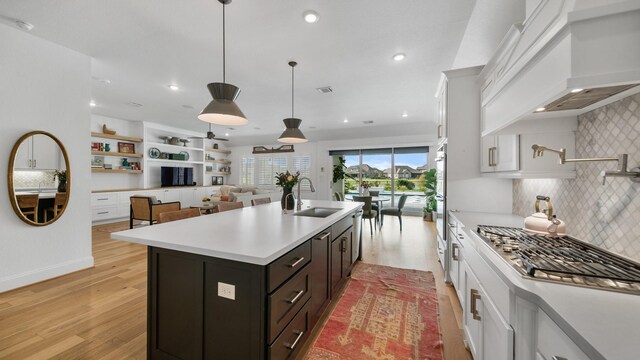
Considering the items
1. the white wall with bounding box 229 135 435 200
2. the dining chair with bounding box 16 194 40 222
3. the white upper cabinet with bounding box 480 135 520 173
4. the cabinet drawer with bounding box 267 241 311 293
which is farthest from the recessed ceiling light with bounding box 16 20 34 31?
the white wall with bounding box 229 135 435 200

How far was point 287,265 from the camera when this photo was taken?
1396 mm

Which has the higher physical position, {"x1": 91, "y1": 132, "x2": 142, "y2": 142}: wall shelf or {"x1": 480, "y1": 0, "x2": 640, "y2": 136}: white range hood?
{"x1": 91, "y1": 132, "x2": 142, "y2": 142}: wall shelf

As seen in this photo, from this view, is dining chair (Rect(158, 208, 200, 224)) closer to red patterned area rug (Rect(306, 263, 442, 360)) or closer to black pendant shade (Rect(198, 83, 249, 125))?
black pendant shade (Rect(198, 83, 249, 125))

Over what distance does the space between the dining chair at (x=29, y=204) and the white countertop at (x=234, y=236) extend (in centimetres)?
220

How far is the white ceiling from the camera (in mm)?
2088

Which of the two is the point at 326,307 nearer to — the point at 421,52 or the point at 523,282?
the point at 523,282

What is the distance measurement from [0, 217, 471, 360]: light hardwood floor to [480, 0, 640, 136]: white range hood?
1777 mm

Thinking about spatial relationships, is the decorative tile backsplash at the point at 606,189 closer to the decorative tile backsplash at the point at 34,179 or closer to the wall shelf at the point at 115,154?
the decorative tile backsplash at the point at 34,179

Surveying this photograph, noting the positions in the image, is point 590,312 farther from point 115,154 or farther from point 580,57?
point 115,154

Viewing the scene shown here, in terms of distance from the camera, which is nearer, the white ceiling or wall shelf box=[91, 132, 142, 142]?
the white ceiling

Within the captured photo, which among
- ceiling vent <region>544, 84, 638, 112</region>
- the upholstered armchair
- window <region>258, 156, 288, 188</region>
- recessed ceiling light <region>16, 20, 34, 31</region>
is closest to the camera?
ceiling vent <region>544, 84, 638, 112</region>

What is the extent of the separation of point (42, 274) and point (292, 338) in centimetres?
324

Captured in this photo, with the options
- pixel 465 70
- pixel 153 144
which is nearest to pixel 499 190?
pixel 465 70

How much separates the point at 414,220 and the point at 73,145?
7162mm
